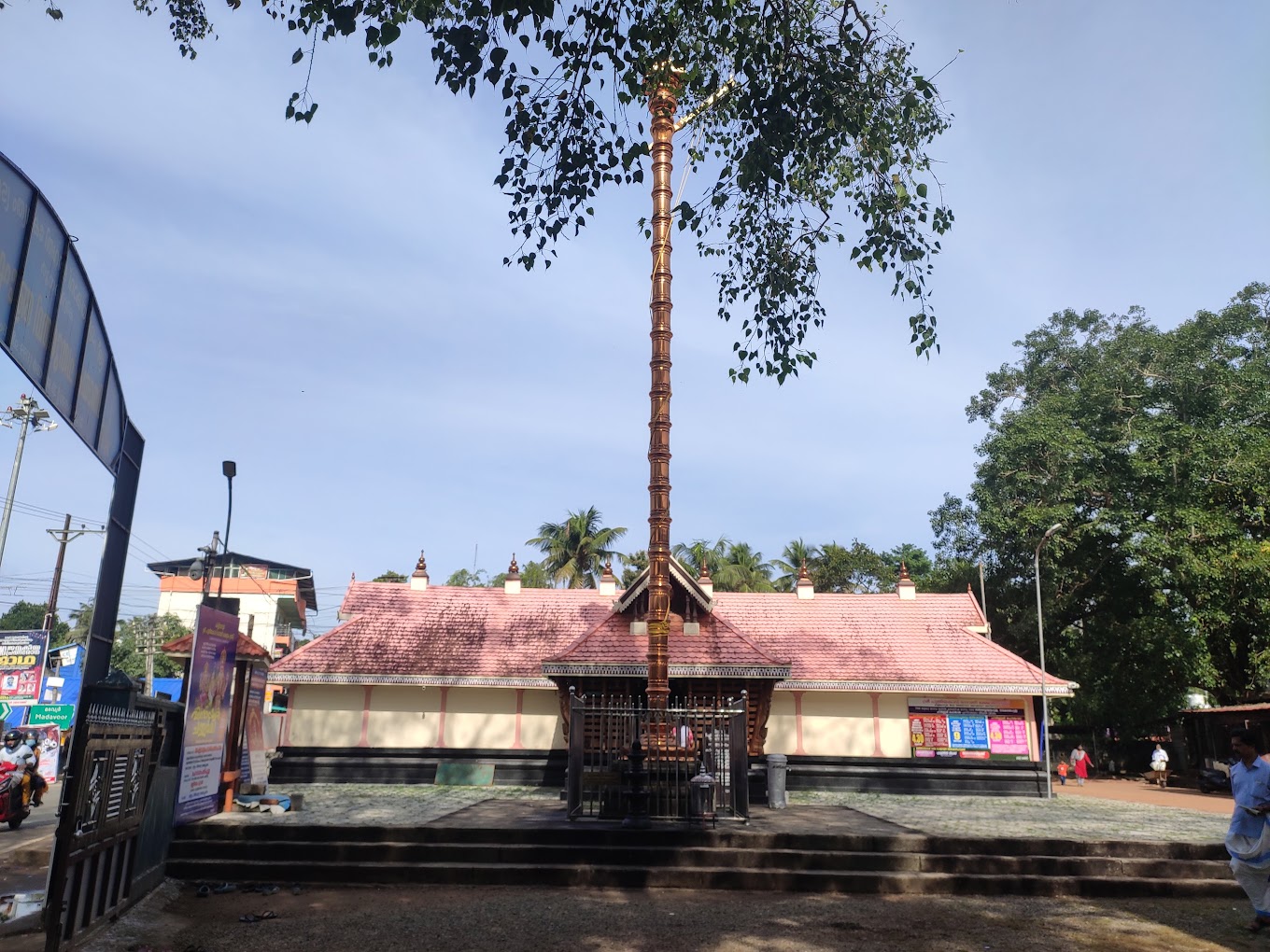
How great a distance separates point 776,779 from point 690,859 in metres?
5.37

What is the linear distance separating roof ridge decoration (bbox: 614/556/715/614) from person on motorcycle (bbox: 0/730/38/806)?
10061 mm

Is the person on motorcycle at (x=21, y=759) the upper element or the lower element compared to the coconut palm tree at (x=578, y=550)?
lower

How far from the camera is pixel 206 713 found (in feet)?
29.7

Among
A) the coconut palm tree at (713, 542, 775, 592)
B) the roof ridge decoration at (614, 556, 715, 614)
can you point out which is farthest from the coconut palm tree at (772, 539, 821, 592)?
the roof ridge decoration at (614, 556, 715, 614)

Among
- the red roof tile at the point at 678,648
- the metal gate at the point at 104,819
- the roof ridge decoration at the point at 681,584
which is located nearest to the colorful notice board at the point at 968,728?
the red roof tile at the point at 678,648

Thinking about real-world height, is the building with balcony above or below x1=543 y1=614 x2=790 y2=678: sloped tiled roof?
above

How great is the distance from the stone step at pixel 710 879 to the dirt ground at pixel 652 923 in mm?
236

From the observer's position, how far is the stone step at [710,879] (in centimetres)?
901

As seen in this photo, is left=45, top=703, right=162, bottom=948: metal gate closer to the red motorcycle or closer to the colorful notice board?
the red motorcycle

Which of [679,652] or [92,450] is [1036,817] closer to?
[679,652]

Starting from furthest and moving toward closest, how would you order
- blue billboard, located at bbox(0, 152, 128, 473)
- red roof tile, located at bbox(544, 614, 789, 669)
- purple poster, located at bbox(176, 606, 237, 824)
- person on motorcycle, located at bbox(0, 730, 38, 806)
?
red roof tile, located at bbox(544, 614, 789, 669) < person on motorcycle, located at bbox(0, 730, 38, 806) < purple poster, located at bbox(176, 606, 237, 824) < blue billboard, located at bbox(0, 152, 128, 473)

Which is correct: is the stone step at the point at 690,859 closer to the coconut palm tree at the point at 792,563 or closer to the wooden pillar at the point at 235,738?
the wooden pillar at the point at 235,738

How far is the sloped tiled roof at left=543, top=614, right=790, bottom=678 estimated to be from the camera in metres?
16.3

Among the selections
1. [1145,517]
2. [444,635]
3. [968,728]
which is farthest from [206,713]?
[1145,517]
